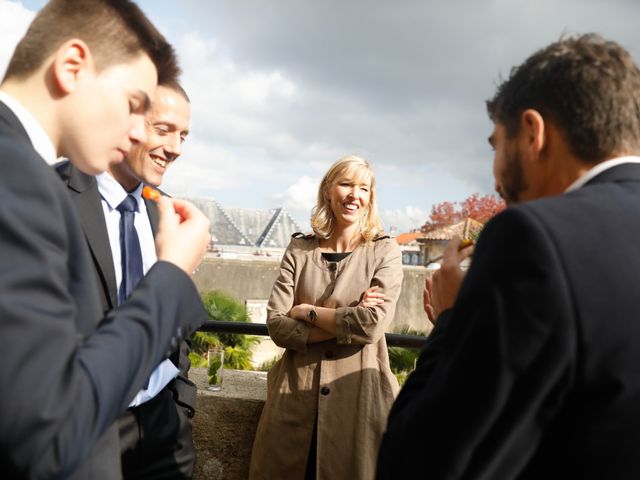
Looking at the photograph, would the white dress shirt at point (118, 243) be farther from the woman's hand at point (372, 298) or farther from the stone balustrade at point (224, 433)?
the woman's hand at point (372, 298)

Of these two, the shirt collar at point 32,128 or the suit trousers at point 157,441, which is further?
the suit trousers at point 157,441

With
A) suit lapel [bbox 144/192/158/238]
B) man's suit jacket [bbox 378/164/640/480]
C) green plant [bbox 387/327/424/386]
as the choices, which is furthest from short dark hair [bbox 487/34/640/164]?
green plant [bbox 387/327/424/386]

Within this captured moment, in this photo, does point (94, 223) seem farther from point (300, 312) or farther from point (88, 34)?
point (300, 312)

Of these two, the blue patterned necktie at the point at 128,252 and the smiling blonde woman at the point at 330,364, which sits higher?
the blue patterned necktie at the point at 128,252

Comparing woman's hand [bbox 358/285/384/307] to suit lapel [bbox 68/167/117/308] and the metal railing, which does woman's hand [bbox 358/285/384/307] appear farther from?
suit lapel [bbox 68/167/117/308]

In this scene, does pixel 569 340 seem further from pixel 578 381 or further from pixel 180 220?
pixel 180 220

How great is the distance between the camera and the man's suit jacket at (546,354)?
3.90 feet

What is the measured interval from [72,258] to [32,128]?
0.34 m

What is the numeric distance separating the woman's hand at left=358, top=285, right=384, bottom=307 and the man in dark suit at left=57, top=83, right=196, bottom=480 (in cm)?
108

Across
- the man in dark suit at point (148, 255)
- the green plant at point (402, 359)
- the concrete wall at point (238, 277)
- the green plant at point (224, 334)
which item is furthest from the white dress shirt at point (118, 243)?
the concrete wall at point (238, 277)

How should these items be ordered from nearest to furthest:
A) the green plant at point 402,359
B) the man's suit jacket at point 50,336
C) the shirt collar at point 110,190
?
the man's suit jacket at point 50,336
the shirt collar at point 110,190
the green plant at point 402,359

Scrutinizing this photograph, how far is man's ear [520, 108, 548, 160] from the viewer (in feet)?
4.99

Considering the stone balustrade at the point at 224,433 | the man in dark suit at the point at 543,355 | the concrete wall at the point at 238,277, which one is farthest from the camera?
the concrete wall at the point at 238,277

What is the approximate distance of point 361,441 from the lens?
3266 mm
